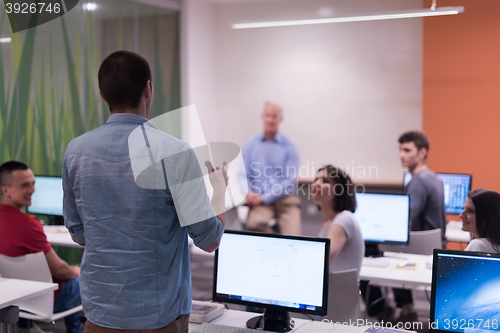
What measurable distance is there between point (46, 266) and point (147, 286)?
178 cm

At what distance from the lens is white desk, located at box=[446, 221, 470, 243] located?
428 centimetres

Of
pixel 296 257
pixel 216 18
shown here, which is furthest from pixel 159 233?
pixel 216 18

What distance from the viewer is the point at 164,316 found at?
1.62 metres

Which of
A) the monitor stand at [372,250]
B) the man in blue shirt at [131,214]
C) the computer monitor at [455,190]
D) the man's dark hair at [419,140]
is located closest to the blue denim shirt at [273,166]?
the man's dark hair at [419,140]

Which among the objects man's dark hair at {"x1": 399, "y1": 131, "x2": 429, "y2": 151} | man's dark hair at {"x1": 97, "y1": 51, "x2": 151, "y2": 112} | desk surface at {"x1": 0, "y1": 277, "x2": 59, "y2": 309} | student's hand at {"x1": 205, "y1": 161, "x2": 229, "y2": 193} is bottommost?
desk surface at {"x1": 0, "y1": 277, "x2": 59, "y2": 309}

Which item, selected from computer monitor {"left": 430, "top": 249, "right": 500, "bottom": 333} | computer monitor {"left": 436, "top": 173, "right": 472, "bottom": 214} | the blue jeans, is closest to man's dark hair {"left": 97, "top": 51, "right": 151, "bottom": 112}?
computer monitor {"left": 430, "top": 249, "right": 500, "bottom": 333}

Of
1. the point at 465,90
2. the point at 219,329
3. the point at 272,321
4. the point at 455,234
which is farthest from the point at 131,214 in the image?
the point at 465,90

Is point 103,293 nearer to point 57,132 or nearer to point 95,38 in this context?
point 57,132

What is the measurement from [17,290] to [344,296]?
1661 millimetres

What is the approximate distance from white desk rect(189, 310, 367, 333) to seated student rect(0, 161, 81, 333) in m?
1.44

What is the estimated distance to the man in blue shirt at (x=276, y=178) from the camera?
573cm

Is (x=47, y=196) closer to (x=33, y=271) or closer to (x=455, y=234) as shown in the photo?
(x=33, y=271)

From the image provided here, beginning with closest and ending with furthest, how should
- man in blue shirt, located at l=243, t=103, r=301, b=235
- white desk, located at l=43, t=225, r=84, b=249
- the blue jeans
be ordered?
1. the blue jeans
2. white desk, located at l=43, t=225, r=84, b=249
3. man in blue shirt, located at l=243, t=103, r=301, b=235

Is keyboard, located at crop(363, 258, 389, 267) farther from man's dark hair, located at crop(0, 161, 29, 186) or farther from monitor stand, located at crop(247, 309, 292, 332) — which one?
man's dark hair, located at crop(0, 161, 29, 186)
